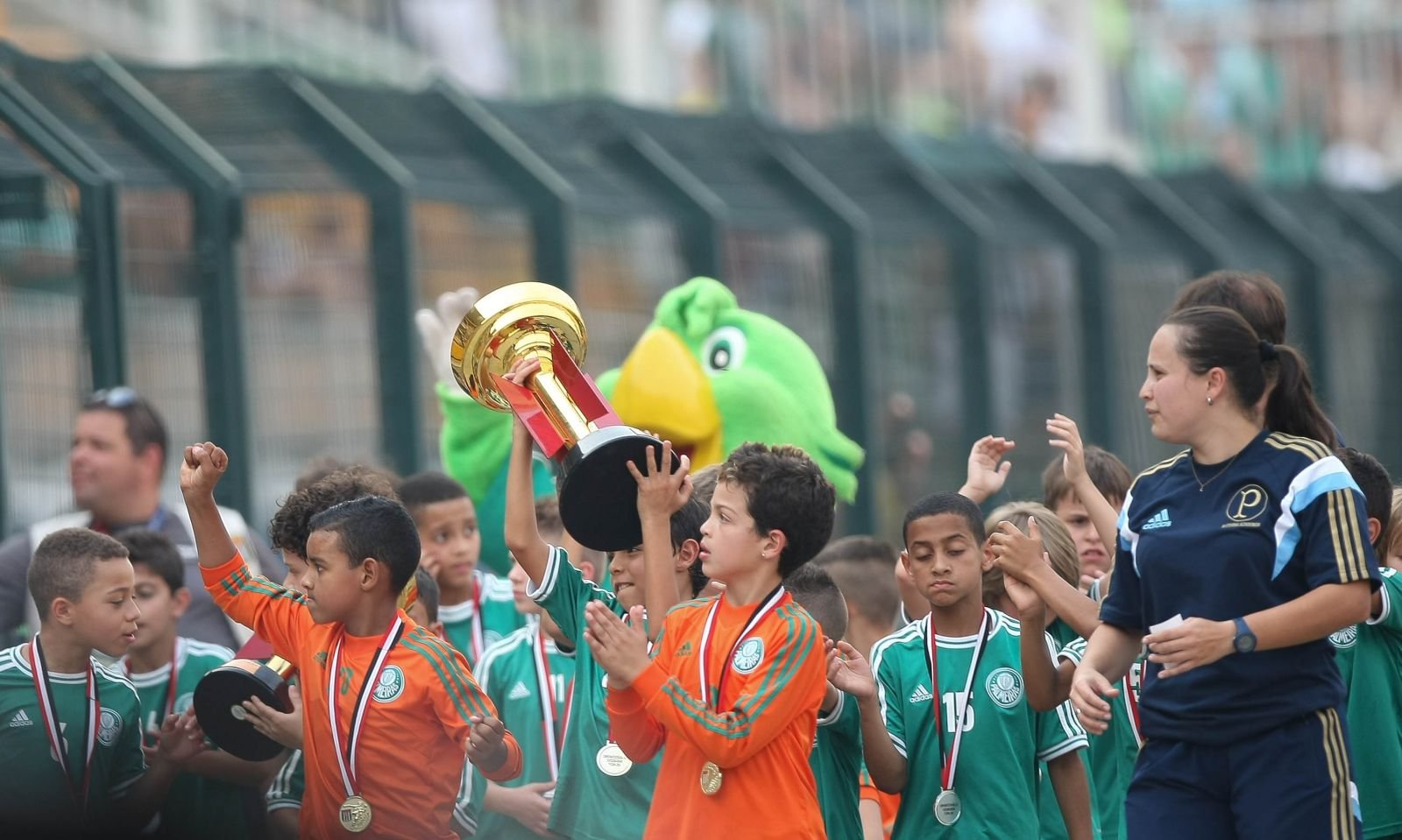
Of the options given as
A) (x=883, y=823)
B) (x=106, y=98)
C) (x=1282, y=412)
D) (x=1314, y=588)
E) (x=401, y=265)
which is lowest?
(x=883, y=823)

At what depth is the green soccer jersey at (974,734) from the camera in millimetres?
4676

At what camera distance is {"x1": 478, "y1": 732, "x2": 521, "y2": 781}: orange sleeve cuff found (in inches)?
178

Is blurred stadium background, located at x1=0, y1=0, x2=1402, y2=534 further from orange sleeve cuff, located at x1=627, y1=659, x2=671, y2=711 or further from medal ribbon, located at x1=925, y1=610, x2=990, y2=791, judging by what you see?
orange sleeve cuff, located at x1=627, y1=659, x2=671, y2=711

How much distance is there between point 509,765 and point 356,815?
0.35 meters

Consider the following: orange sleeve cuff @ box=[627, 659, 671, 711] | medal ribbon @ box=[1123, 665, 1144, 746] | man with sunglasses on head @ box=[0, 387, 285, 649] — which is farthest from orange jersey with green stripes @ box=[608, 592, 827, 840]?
man with sunglasses on head @ box=[0, 387, 285, 649]

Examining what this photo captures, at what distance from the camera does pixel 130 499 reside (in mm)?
6305

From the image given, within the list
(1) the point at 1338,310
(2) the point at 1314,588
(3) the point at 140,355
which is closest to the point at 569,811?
(2) the point at 1314,588

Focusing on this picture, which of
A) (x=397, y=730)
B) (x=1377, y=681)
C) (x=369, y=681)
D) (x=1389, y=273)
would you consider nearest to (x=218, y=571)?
(x=369, y=681)

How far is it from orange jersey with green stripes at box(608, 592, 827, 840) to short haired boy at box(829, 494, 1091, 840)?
53cm

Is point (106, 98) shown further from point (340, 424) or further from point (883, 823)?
point (883, 823)

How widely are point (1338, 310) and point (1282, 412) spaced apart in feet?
30.4

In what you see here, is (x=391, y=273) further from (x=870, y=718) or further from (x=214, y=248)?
(x=870, y=718)

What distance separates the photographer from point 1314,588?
385 centimetres

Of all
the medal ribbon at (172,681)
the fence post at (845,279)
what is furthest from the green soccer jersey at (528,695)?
the fence post at (845,279)
